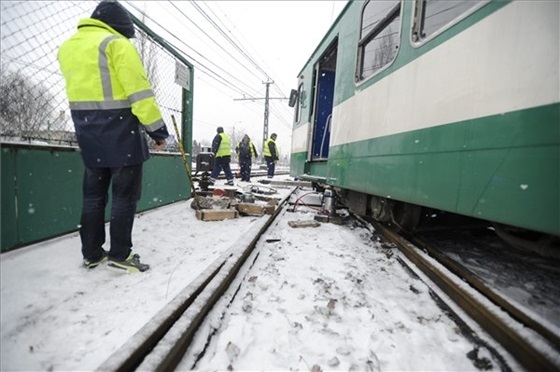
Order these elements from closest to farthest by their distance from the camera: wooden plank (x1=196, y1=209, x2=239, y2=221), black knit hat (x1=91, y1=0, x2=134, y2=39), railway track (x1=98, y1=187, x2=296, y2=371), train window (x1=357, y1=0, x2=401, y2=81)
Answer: railway track (x1=98, y1=187, x2=296, y2=371), black knit hat (x1=91, y1=0, x2=134, y2=39), train window (x1=357, y1=0, x2=401, y2=81), wooden plank (x1=196, y1=209, x2=239, y2=221)

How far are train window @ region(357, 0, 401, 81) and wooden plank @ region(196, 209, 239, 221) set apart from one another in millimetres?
2736

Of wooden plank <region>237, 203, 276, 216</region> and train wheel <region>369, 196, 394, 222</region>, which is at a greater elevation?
train wheel <region>369, 196, 394, 222</region>

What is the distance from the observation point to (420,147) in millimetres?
2414

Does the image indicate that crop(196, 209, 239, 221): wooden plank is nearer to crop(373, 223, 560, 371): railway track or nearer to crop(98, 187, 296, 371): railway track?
crop(98, 187, 296, 371): railway track

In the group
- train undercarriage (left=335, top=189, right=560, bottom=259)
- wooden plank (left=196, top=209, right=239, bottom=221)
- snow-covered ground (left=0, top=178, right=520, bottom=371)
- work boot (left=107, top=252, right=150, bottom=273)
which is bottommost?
snow-covered ground (left=0, top=178, right=520, bottom=371)

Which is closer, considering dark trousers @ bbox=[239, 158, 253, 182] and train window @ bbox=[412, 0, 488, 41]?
train window @ bbox=[412, 0, 488, 41]

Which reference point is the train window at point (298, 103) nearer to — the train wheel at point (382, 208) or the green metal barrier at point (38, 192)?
the train wheel at point (382, 208)

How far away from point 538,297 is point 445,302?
2.50ft

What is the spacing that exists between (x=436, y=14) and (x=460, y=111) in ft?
3.22

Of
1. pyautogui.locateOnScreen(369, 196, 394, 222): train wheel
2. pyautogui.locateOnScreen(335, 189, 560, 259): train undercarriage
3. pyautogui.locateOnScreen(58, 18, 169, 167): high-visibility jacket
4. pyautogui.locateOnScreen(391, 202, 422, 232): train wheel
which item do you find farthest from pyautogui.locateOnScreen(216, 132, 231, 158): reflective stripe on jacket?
pyautogui.locateOnScreen(58, 18, 169, 167): high-visibility jacket

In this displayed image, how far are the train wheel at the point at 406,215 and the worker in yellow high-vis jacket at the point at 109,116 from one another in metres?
2.71

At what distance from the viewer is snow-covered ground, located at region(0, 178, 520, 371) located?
60.5 inches

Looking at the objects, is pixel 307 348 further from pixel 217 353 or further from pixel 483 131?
pixel 483 131

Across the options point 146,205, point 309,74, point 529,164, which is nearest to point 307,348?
point 529,164
